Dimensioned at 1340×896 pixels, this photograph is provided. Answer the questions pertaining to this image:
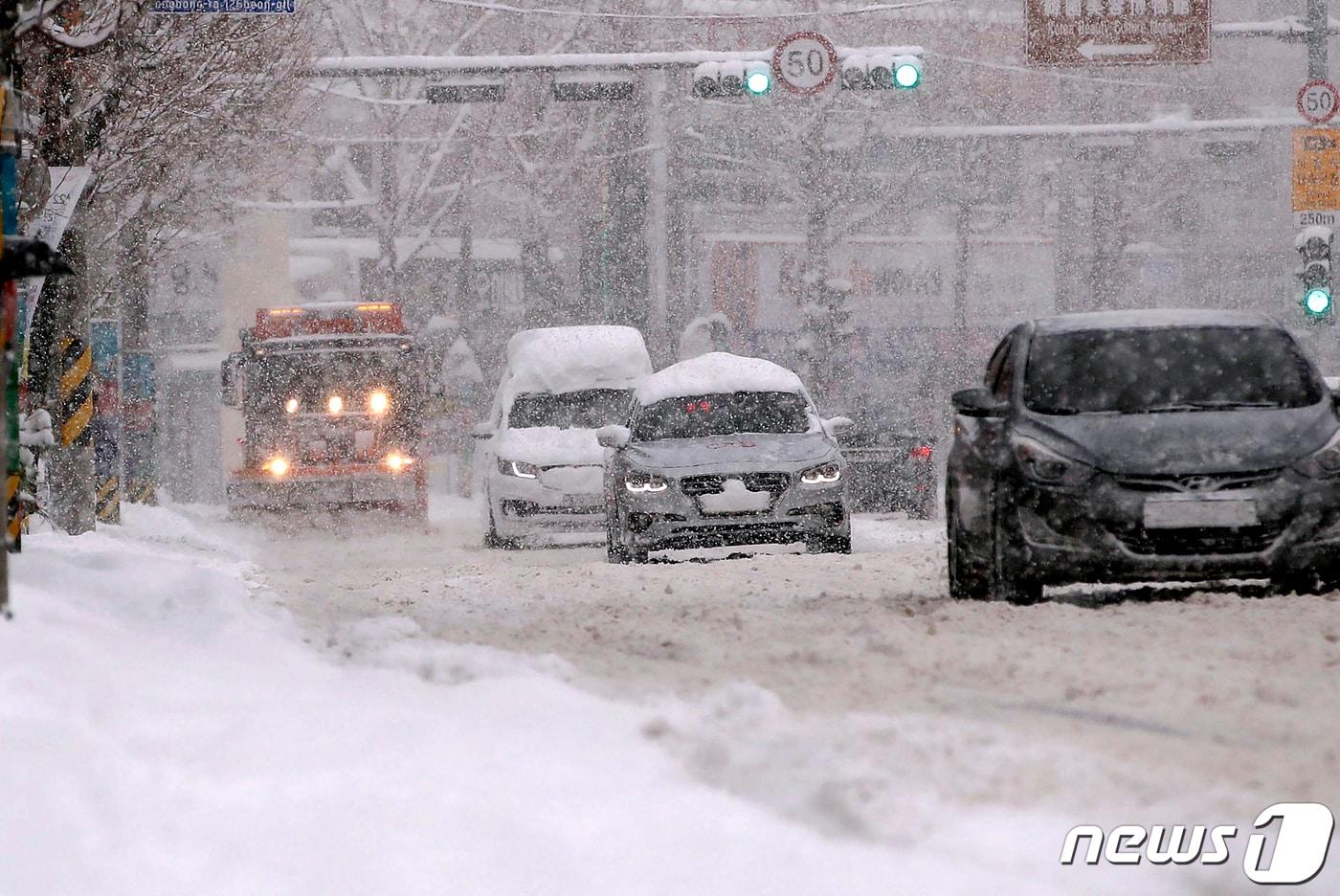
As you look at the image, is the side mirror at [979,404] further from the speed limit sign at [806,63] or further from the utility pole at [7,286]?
the speed limit sign at [806,63]

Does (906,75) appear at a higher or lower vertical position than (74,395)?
higher

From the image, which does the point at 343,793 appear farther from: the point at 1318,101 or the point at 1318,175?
the point at 1318,101

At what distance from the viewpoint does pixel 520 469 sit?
62.1ft

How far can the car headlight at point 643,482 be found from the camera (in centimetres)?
1501

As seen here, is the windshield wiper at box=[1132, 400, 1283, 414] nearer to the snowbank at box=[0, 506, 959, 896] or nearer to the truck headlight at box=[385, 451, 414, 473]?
the snowbank at box=[0, 506, 959, 896]

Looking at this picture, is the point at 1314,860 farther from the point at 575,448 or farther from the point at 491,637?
the point at 575,448

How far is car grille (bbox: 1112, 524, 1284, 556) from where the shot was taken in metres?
→ 9.72

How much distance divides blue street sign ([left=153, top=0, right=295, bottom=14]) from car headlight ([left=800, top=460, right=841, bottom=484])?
5.58 m

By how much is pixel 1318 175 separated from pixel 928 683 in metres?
16.6

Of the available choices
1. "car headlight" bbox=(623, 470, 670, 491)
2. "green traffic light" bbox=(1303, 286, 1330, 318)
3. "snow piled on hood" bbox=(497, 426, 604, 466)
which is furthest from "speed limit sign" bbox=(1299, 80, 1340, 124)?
"car headlight" bbox=(623, 470, 670, 491)

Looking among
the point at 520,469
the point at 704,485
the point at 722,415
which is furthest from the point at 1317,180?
the point at 704,485

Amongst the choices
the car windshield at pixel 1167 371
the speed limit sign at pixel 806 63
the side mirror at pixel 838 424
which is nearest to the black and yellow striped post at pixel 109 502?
the speed limit sign at pixel 806 63

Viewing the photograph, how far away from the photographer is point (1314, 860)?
16.2 feet

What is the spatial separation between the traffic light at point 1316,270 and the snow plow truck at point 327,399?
398 inches
